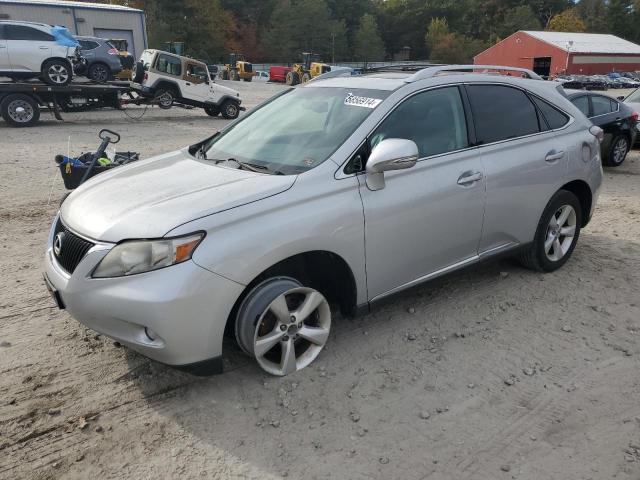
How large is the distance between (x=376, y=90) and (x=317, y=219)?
1170mm

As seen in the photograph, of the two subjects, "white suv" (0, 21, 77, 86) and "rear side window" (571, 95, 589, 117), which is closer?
"rear side window" (571, 95, 589, 117)

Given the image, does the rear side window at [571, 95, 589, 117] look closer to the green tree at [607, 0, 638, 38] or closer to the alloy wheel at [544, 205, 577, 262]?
the alloy wheel at [544, 205, 577, 262]

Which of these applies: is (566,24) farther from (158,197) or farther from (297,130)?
(158,197)

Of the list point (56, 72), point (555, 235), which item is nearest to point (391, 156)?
point (555, 235)

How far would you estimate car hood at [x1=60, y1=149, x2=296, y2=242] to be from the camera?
8.86 feet

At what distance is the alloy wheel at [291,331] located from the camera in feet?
9.71

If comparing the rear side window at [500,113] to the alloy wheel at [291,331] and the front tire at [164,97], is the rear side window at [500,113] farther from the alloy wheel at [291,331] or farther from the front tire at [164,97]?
the front tire at [164,97]

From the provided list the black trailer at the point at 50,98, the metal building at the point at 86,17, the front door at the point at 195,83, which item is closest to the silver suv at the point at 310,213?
the black trailer at the point at 50,98

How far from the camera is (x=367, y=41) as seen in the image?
95.6m

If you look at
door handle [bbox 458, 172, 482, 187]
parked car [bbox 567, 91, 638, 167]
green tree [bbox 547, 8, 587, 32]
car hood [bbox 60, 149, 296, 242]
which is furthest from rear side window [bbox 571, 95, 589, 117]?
green tree [bbox 547, 8, 587, 32]

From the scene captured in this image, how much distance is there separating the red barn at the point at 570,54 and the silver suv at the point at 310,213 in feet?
217

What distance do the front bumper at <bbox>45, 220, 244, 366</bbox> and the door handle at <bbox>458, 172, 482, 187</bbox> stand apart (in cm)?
180

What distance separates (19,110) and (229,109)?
7178 millimetres

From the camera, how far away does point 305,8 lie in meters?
85.1
